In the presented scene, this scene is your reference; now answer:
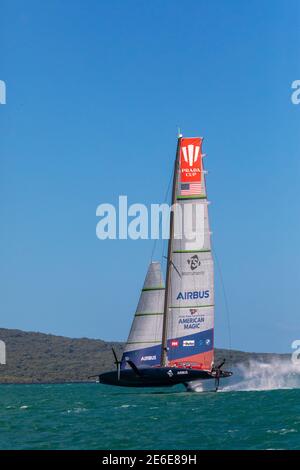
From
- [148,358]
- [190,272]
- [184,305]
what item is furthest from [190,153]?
[148,358]

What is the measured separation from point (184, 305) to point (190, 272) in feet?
9.35

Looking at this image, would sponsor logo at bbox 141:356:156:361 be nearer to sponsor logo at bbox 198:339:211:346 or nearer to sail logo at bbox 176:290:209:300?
sponsor logo at bbox 198:339:211:346

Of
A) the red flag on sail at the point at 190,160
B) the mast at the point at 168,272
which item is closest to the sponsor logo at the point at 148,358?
the mast at the point at 168,272

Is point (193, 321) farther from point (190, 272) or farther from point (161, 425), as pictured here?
point (161, 425)

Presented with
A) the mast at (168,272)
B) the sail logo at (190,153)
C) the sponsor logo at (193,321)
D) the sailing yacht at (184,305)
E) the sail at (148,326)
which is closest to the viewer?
the sailing yacht at (184,305)

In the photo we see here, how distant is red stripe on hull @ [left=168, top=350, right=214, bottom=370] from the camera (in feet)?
247

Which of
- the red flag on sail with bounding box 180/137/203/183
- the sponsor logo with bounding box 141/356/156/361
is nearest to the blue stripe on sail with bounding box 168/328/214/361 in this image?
the sponsor logo with bounding box 141/356/156/361

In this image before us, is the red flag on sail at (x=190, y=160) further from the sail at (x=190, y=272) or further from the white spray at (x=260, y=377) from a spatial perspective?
the white spray at (x=260, y=377)

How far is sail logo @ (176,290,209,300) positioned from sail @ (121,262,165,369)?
3.37 m

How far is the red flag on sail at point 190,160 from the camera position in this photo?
240 feet

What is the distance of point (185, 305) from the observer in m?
74.5
